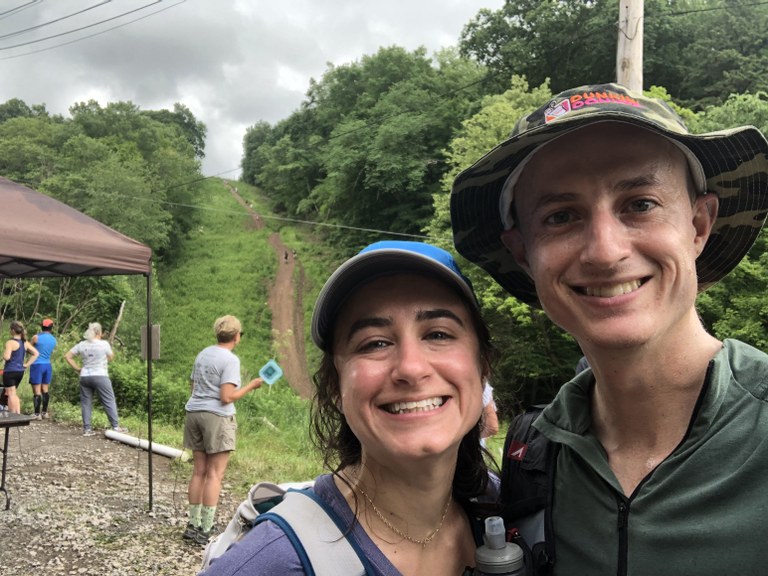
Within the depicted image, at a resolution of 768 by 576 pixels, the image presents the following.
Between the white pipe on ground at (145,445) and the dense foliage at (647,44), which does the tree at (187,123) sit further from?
the white pipe on ground at (145,445)

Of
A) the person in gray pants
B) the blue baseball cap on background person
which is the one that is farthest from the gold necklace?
the person in gray pants

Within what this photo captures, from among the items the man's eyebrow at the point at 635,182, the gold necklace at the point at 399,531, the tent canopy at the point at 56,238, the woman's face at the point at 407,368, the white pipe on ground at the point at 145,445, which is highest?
the tent canopy at the point at 56,238

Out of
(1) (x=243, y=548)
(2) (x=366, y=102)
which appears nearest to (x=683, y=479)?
(1) (x=243, y=548)

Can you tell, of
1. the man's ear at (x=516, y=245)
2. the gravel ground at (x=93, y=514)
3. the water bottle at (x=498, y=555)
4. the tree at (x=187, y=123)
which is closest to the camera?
the water bottle at (x=498, y=555)

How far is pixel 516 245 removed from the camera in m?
1.75

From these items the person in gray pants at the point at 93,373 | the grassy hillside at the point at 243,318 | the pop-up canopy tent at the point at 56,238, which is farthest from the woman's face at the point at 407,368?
the person in gray pants at the point at 93,373

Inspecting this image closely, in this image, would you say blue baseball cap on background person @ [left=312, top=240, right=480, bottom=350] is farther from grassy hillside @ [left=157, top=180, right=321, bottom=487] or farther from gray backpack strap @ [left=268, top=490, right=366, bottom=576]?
grassy hillside @ [left=157, top=180, right=321, bottom=487]

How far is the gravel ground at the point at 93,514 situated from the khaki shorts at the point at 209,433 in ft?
3.17

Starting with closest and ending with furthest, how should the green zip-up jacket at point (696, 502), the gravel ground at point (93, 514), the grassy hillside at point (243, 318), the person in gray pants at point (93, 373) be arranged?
the green zip-up jacket at point (696, 502) < the gravel ground at point (93, 514) < the grassy hillside at point (243, 318) < the person in gray pants at point (93, 373)

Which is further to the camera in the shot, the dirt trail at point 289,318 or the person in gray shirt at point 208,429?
the dirt trail at point 289,318

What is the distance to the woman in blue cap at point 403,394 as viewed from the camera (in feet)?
4.75

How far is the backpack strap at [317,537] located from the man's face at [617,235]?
70cm

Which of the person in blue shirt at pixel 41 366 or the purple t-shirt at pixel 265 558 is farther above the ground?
the purple t-shirt at pixel 265 558

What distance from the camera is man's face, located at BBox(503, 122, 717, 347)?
4.46 feet
